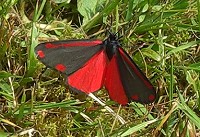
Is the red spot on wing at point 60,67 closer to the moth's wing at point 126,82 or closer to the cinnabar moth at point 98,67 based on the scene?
the cinnabar moth at point 98,67

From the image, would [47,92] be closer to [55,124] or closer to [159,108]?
[55,124]

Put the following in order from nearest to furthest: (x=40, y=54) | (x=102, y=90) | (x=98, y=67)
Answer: (x=40, y=54) → (x=98, y=67) → (x=102, y=90)

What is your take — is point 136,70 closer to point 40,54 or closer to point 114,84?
point 114,84

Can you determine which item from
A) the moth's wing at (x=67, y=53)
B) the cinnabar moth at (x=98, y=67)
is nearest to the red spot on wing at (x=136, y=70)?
the cinnabar moth at (x=98, y=67)

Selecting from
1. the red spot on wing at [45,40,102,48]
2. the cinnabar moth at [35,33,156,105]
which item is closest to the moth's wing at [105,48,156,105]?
the cinnabar moth at [35,33,156,105]

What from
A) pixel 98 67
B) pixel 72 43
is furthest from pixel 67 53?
pixel 98 67

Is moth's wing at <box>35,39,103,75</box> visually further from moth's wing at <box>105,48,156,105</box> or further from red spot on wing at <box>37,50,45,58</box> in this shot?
moth's wing at <box>105,48,156,105</box>

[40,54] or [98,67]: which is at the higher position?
[40,54]
